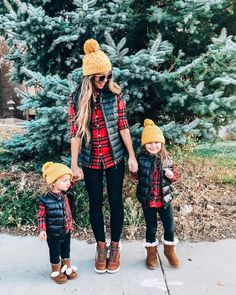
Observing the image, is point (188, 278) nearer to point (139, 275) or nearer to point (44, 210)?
point (139, 275)

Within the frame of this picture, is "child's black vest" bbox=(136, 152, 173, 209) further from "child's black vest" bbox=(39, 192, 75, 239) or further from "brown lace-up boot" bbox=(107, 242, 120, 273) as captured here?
"child's black vest" bbox=(39, 192, 75, 239)

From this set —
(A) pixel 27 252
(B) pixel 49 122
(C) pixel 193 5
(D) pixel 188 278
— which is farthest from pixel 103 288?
(C) pixel 193 5

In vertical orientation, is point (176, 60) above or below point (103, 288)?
above

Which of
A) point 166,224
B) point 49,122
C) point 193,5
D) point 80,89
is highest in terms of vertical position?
point 193,5

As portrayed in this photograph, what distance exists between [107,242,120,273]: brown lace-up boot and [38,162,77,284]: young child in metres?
0.30

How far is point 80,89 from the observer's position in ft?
10.3

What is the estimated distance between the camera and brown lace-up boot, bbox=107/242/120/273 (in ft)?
10.8

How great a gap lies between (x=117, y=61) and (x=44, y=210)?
66.4 inches

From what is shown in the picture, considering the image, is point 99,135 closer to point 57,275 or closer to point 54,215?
point 54,215

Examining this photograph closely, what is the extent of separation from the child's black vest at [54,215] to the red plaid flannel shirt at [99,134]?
0.39 metres

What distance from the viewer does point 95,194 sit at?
3260mm

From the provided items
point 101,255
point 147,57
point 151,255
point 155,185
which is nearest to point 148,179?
point 155,185

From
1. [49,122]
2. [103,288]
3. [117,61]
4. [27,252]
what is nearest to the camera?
[103,288]

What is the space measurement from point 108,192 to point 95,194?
0.11 m
